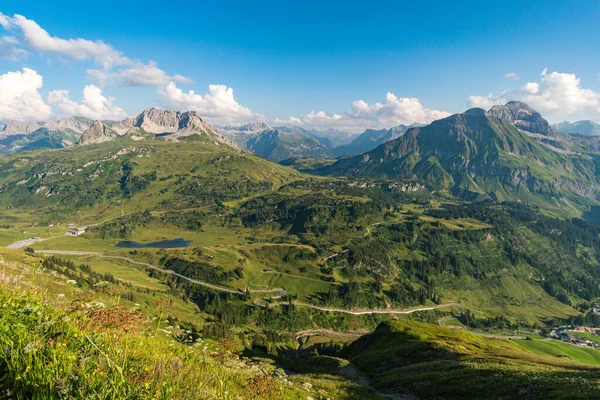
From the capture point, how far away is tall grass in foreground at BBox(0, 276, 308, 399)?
5.05m

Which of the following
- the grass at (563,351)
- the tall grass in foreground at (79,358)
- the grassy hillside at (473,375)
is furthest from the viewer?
the grass at (563,351)

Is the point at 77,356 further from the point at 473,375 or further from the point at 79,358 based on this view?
the point at 473,375

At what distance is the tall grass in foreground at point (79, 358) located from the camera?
199 inches

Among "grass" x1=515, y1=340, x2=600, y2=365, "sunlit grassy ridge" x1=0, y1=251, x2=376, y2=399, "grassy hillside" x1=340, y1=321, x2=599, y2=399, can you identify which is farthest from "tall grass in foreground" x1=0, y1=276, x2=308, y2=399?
"grass" x1=515, y1=340, x2=600, y2=365

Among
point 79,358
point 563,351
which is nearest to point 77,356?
point 79,358

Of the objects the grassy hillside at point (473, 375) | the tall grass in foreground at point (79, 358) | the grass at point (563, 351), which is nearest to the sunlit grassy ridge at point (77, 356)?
the tall grass in foreground at point (79, 358)

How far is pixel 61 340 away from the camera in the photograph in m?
6.26

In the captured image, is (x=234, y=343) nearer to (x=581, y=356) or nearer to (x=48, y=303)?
(x=48, y=303)

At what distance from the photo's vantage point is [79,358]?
5.96 metres

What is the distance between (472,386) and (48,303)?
133 ft

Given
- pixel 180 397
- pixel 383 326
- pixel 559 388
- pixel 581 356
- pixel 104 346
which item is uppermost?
pixel 104 346

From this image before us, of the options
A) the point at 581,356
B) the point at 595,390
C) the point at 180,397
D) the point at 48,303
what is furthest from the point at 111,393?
the point at 581,356

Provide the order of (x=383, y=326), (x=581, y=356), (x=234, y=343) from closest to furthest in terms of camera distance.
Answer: (x=234, y=343) < (x=383, y=326) < (x=581, y=356)

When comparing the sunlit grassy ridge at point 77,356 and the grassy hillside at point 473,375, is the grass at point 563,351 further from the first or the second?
the sunlit grassy ridge at point 77,356
